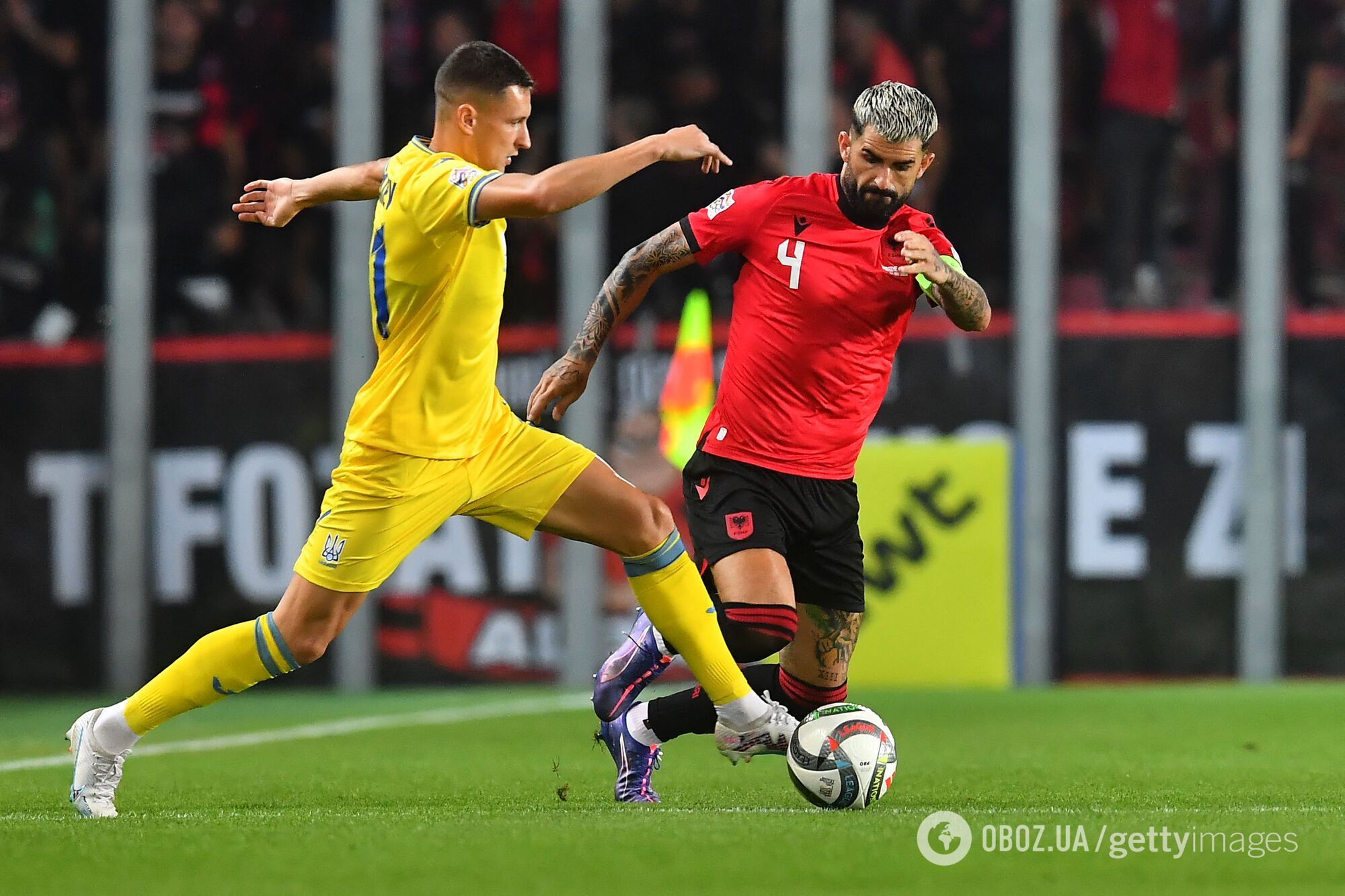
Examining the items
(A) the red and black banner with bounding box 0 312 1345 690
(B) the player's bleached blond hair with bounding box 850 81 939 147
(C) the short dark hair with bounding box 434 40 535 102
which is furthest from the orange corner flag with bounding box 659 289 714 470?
(C) the short dark hair with bounding box 434 40 535 102

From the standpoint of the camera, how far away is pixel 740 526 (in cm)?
541

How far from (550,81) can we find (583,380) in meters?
7.08

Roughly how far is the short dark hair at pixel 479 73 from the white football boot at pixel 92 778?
6.08ft

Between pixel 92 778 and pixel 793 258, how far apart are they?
7.98 feet

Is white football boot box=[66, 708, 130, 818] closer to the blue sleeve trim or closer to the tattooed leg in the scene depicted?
the blue sleeve trim

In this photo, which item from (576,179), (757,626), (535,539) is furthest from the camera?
(535,539)

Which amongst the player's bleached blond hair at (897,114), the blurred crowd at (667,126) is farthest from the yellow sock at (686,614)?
the blurred crowd at (667,126)

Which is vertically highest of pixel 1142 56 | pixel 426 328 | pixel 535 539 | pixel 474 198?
pixel 1142 56

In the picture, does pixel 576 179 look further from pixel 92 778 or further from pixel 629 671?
pixel 92 778

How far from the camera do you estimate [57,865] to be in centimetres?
395

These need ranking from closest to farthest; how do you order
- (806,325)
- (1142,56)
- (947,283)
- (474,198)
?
(474,198) < (947,283) < (806,325) < (1142,56)

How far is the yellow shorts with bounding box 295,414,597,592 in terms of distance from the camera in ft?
16.3

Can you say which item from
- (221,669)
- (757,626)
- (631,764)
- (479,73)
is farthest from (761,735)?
(479,73)

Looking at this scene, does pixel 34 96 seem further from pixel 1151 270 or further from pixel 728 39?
pixel 1151 270
